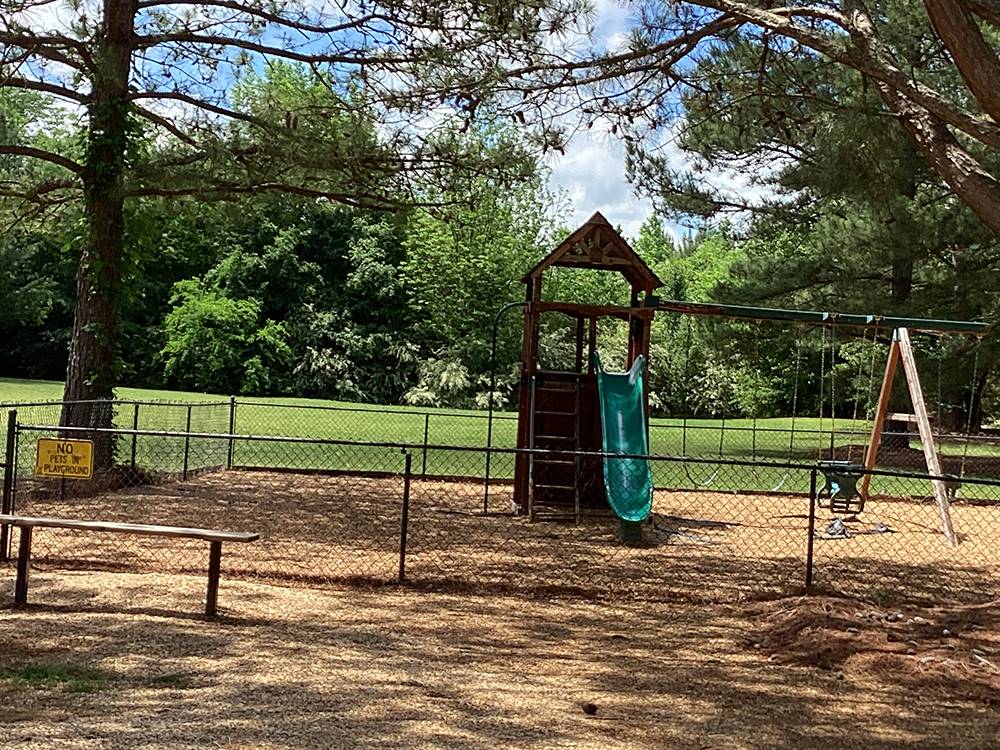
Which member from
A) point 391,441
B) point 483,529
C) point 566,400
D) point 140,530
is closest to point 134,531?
point 140,530

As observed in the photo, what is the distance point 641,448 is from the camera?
1198 centimetres

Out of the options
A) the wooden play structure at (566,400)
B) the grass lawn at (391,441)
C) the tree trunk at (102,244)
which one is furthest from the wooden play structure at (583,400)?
the tree trunk at (102,244)

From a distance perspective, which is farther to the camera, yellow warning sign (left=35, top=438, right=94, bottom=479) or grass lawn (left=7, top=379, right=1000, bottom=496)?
A: grass lawn (left=7, top=379, right=1000, bottom=496)

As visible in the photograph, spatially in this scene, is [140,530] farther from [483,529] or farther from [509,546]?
[483,529]

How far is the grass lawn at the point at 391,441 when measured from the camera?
17141mm

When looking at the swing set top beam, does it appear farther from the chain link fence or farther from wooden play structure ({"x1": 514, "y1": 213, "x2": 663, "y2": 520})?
the chain link fence

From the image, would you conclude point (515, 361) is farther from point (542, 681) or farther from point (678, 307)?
point (542, 681)

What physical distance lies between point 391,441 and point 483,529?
1005cm

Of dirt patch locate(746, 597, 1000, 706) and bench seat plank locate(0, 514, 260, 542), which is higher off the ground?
bench seat plank locate(0, 514, 260, 542)

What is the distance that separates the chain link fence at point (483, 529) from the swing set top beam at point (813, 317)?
1987mm

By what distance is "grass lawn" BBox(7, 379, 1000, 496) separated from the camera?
56.2 ft

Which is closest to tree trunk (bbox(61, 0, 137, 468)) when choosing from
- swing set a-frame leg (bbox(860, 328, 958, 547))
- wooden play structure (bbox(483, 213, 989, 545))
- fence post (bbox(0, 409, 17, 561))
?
fence post (bbox(0, 409, 17, 561))

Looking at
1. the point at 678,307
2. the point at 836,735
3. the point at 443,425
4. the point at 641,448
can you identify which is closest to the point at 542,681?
the point at 836,735

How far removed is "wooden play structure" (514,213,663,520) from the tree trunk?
17.5 ft
